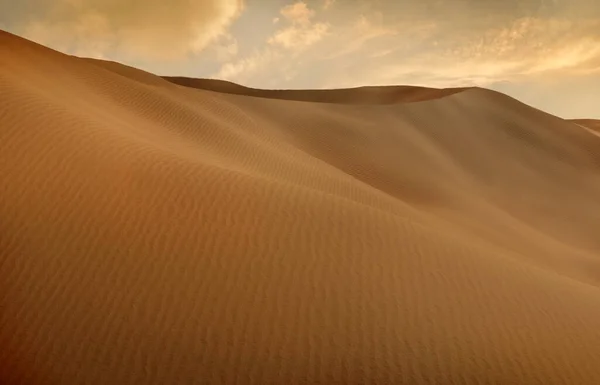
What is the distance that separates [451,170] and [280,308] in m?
11.2

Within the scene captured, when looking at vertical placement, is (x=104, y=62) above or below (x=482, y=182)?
above

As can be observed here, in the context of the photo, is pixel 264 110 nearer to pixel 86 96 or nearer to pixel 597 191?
pixel 86 96

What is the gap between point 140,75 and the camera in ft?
56.0

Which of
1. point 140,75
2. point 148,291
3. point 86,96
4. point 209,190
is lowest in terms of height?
point 148,291

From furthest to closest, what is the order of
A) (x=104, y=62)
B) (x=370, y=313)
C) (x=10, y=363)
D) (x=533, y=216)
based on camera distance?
(x=104, y=62), (x=533, y=216), (x=370, y=313), (x=10, y=363)

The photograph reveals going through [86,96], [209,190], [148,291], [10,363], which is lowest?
[10,363]

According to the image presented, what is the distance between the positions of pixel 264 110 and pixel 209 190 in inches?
386

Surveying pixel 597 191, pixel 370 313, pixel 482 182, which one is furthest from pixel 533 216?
pixel 370 313

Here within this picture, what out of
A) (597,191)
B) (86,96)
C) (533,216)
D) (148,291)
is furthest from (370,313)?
(597,191)

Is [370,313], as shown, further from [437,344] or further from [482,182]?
[482,182]

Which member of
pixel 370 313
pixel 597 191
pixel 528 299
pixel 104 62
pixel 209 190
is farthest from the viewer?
pixel 104 62

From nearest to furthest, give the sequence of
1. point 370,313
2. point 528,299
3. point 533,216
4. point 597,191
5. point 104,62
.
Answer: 1. point 370,313
2. point 528,299
3. point 533,216
4. point 597,191
5. point 104,62

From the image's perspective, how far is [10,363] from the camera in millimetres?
3635

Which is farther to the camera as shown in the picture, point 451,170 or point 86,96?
point 451,170
